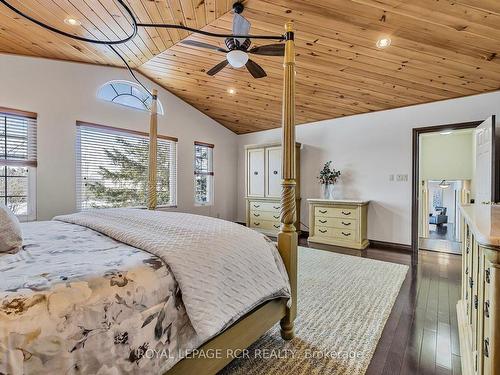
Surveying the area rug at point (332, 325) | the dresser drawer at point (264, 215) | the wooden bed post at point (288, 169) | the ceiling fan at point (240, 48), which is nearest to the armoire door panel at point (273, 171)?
the dresser drawer at point (264, 215)

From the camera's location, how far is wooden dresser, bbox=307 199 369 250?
4.32 m

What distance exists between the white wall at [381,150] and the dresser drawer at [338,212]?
423mm

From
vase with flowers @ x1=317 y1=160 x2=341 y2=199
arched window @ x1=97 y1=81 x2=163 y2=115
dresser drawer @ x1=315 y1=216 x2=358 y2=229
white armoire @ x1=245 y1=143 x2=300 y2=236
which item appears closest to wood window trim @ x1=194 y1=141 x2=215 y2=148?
white armoire @ x1=245 y1=143 x2=300 y2=236

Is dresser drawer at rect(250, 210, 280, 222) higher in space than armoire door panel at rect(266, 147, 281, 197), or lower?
lower

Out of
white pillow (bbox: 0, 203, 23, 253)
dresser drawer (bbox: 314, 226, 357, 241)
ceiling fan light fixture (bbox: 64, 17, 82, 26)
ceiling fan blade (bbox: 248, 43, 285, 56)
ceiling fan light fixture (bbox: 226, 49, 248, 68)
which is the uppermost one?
ceiling fan light fixture (bbox: 64, 17, 82, 26)

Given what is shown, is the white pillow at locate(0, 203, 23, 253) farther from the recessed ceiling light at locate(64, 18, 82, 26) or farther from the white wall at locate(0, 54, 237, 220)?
the white wall at locate(0, 54, 237, 220)

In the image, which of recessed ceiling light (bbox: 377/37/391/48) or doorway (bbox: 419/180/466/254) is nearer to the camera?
recessed ceiling light (bbox: 377/37/391/48)

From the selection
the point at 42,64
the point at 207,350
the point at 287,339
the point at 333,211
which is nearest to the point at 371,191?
the point at 333,211

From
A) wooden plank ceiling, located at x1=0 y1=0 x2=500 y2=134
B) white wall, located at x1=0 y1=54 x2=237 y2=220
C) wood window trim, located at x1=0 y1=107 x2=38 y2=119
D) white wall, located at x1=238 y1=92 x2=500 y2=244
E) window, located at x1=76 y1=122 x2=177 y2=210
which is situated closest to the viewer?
wooden plank ceiling, located at x1=0 y1=0 x2=500 y2=134

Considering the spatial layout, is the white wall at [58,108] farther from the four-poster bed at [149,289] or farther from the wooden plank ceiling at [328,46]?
the four-poster bed at [149,289]

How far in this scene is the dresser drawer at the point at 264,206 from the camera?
527cm

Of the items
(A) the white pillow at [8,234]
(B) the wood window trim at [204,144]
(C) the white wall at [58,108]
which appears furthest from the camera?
(B) the wood window trim at [204,144]

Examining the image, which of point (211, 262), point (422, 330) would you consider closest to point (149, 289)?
point (211, 262)

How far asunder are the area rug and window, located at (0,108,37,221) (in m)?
3.54
